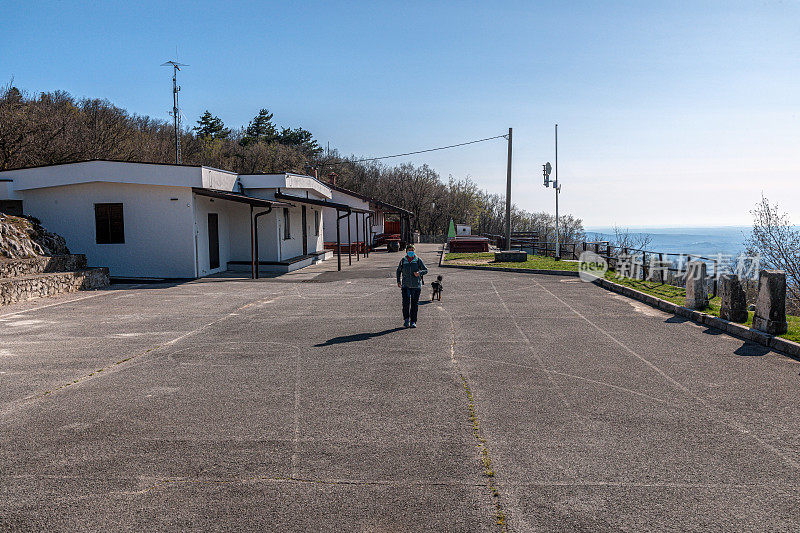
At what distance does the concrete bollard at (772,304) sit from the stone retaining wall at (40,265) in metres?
17.4

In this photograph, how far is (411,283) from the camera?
35.4 ft

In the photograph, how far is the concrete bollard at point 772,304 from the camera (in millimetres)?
9500

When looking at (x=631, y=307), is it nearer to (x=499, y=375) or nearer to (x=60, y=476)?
(x=499, y=375)

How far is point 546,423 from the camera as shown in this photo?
555 cm

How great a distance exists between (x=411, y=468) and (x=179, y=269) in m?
17.6

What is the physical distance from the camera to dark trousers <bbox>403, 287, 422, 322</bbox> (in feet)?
35.4

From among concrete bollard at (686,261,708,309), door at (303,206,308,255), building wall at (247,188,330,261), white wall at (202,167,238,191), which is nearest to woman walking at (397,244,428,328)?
concrete bollard at (686,261,708,309)

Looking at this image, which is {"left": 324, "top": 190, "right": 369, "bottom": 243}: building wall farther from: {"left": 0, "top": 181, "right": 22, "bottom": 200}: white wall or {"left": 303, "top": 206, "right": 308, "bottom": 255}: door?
{"left": 0, "top": 181, "right": 22, "bottom": 200}: white wall

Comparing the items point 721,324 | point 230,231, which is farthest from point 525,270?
point 721,324

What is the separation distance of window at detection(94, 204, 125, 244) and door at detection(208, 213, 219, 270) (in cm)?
301

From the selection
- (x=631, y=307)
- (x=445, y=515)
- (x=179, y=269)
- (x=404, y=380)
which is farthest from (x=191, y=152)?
(x=445, y=515)

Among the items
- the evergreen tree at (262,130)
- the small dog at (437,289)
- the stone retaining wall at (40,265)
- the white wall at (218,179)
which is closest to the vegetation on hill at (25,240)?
the stone retaining wall at (40,265)

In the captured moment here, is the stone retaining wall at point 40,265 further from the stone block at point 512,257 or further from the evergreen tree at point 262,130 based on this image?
the evergreen tree at point 262,130

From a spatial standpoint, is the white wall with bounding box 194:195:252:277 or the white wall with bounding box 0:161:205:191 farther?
the white wall with bounding box 194:195:252:277
